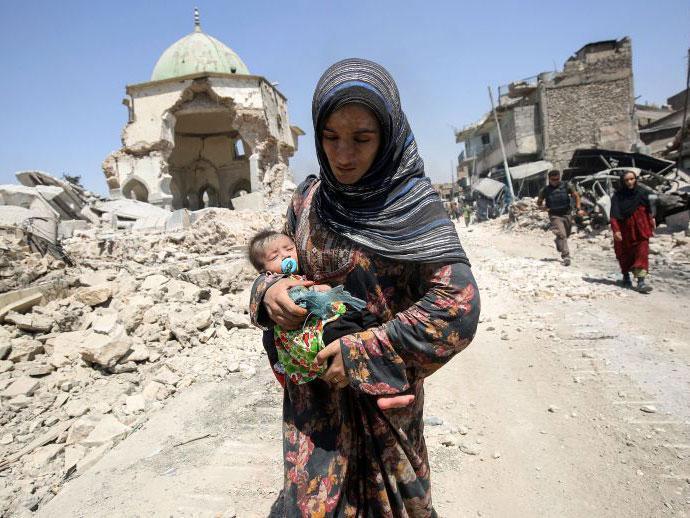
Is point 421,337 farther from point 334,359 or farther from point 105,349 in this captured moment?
point 105,349

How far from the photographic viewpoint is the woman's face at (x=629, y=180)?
551cm

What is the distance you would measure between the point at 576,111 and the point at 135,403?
82.2 feet

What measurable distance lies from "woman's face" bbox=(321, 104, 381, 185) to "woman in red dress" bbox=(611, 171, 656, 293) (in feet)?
19.0

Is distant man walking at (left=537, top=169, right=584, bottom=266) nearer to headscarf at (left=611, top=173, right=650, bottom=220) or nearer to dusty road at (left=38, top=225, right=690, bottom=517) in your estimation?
headscarf at (left=611, top=173, right=650, bottom=220)

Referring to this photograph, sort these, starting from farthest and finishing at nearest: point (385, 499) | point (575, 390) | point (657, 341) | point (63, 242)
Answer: point (63, 242) → point (657, 341) → point (575, 390) → point (385, 499)

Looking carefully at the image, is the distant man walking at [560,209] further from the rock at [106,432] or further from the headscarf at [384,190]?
the rock at [106,432]

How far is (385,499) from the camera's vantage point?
4.20 ft

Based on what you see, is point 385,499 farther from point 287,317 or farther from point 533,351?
point 533,351

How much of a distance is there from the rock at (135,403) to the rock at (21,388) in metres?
0.96

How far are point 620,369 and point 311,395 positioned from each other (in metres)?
3.04

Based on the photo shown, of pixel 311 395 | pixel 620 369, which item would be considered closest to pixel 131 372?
pixel 311 395

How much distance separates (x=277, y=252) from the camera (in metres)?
1.53

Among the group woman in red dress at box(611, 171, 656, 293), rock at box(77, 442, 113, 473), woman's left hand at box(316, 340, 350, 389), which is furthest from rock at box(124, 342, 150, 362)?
woman in red dress at box(611, 171, 656, 293)

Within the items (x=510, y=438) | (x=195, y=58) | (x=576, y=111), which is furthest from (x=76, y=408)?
(x=576, y=111)
